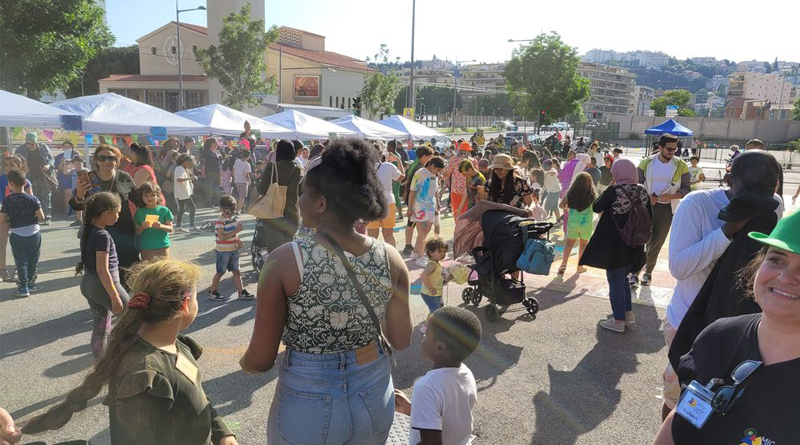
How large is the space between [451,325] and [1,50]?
20253mm

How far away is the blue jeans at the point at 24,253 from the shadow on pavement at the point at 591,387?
6.02 meters

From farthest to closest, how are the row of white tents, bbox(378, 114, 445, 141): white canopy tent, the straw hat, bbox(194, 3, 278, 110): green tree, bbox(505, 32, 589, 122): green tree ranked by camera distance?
bbox(505, 32, 589, 122): green tree, bbox(194, 3, 278, 110): green tree, bbox(378, 114, 445, 141): white canopy tent, the row of white tents, the straw hat

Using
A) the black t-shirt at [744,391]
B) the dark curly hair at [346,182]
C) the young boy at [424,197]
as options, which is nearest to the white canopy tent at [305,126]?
the young boy at [424,197]

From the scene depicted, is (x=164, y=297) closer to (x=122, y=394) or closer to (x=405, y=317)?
(x=122, y=394)

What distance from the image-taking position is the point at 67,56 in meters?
18.6

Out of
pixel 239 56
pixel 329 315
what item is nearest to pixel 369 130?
pixel 329 315

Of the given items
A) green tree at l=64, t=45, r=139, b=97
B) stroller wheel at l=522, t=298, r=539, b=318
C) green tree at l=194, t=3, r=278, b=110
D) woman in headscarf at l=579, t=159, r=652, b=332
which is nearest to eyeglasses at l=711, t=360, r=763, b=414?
woman in headscarf at l=579, t=159, r=652, b=332

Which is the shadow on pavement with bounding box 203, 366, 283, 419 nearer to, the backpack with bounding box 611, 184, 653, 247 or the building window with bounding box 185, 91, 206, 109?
the backpack with bounding box 611, 184, 653, 247

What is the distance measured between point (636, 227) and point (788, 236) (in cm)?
431

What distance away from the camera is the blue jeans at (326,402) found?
1955 mm

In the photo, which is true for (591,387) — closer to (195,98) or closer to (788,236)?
(788,236)

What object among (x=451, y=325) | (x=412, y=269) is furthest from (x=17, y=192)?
(x=451, y=325)

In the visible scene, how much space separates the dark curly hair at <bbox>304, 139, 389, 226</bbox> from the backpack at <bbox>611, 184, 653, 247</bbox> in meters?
4.34

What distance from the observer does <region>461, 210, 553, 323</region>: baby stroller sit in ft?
18.9
